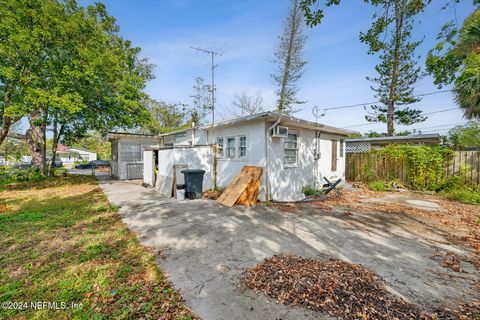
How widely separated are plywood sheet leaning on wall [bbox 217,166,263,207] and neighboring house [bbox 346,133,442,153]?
980 centimetres

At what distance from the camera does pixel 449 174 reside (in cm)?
855

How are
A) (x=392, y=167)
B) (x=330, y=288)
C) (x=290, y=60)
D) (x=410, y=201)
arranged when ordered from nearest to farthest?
(x=330, y=288) < (x=410, y=201) < (x=392, y=167) < (x=290, y=60)

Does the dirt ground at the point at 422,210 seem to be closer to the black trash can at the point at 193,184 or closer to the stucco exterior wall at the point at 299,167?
the stucco exterior wall at the point at 299,167

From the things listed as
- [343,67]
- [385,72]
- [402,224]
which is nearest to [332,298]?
[402,224]

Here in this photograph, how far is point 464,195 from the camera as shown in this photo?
23.6ft

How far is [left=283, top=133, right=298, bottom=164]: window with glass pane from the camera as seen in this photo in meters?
7.70

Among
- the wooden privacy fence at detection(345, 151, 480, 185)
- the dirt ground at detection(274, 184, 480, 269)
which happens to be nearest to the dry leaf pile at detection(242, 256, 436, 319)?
the dirt ground at detection(274, 184, 480, 269)

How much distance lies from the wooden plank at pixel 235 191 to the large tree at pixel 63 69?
7.73m

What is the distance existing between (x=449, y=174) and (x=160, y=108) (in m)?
24.8

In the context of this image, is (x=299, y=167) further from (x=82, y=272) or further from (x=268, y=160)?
(x=82, y=272)

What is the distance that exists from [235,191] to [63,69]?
9.65m

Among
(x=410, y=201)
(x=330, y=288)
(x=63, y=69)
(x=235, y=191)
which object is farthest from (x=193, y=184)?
(x=63, y=69)

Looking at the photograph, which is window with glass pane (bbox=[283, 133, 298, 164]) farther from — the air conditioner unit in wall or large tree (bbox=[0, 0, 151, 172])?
large tree (bbox=[0, 0, 151, 172])

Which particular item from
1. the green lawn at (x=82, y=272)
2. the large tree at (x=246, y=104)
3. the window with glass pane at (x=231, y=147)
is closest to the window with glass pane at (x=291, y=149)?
the window with glass pane at (x=231, y=147)
